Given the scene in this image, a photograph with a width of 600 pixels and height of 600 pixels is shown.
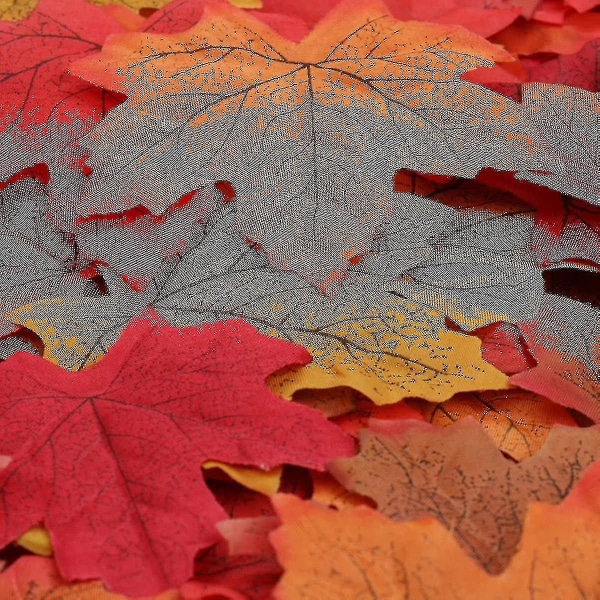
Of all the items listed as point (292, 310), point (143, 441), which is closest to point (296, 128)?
point (292, 310)

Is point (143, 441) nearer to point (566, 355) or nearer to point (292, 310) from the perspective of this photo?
point (292, 310)

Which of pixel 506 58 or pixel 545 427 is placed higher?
pixel 506 58

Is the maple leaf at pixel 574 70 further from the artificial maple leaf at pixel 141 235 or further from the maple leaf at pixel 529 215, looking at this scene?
the artificial maple leaf at pixel 141 235

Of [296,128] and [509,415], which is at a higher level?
[296,128]

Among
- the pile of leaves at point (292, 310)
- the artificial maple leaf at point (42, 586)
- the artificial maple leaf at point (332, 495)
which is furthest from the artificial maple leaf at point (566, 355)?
the artificial maple leaf at point (42, 586)

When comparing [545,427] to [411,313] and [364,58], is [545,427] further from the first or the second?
[364,58]

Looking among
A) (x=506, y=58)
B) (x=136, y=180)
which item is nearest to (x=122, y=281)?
(x=136, y=180)
